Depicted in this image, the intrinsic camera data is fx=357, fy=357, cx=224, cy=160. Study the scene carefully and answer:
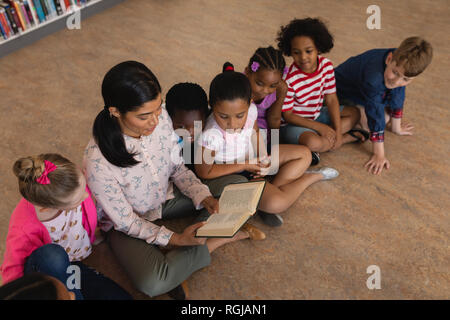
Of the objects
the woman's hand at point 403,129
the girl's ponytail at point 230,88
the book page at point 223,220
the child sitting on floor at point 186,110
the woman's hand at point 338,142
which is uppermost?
the girl's ponytail at point 230,88

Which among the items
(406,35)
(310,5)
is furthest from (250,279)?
(310,5)

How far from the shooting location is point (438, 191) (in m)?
1.71

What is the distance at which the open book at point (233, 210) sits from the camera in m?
1.22

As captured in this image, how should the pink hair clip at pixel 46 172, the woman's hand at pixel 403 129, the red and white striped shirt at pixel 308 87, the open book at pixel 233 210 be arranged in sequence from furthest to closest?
the woman's hand at pixel 403 129
the red and white striped shirt at pixel 308 87
the open book at pixel 233 210
the pink hair clip at pixel 46 172

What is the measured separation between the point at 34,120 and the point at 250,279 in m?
1.62

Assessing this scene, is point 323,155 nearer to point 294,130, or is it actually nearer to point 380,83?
point 294,130

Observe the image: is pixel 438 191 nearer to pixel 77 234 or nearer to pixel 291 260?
pixel 291 260

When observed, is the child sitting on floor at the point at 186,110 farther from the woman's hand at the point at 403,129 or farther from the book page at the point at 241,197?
the woman's hand at the point at 403,129

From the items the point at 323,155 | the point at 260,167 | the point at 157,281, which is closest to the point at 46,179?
the point at 157,281

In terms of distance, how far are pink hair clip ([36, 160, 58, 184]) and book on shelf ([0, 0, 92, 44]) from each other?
216 centimetres

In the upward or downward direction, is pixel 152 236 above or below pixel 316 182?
above

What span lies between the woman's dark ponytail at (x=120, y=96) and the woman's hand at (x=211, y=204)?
384mm

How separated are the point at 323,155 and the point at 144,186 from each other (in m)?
1.01

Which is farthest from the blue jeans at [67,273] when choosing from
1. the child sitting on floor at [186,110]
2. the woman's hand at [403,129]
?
the woman's hand at [403,129]
